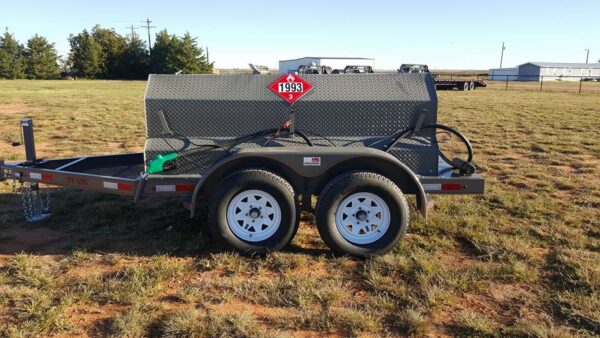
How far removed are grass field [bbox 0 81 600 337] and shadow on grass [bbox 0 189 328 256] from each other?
0.06 feet

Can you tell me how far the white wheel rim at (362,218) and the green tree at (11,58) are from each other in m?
67.7

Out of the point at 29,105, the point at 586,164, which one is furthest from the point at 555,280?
the point at 29,105

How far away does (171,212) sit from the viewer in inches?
204

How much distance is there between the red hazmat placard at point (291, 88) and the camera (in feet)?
13.4

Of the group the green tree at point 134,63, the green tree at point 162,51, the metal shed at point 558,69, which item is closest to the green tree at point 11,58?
the green tree at point 134,63

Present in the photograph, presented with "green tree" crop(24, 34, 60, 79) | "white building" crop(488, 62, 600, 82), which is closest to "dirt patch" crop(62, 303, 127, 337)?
"green tree" crop(24, 34, 60, 79)

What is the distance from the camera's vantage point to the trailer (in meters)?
3.73

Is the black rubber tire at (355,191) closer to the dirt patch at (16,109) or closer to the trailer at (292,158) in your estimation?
the trailer at (292,158)

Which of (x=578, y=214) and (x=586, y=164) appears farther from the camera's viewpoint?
(x=586, y=164)

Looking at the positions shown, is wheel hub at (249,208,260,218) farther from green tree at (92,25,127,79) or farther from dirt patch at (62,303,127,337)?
green tree at (92,25,127,79)

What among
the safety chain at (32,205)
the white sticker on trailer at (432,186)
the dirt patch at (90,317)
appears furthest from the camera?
the safety chain at (32,205)

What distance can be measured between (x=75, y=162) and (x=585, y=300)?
4.67 metres

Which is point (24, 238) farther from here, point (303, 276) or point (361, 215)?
point (361, 215)

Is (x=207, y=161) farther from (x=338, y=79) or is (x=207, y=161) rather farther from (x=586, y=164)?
(x=586, y=164)
